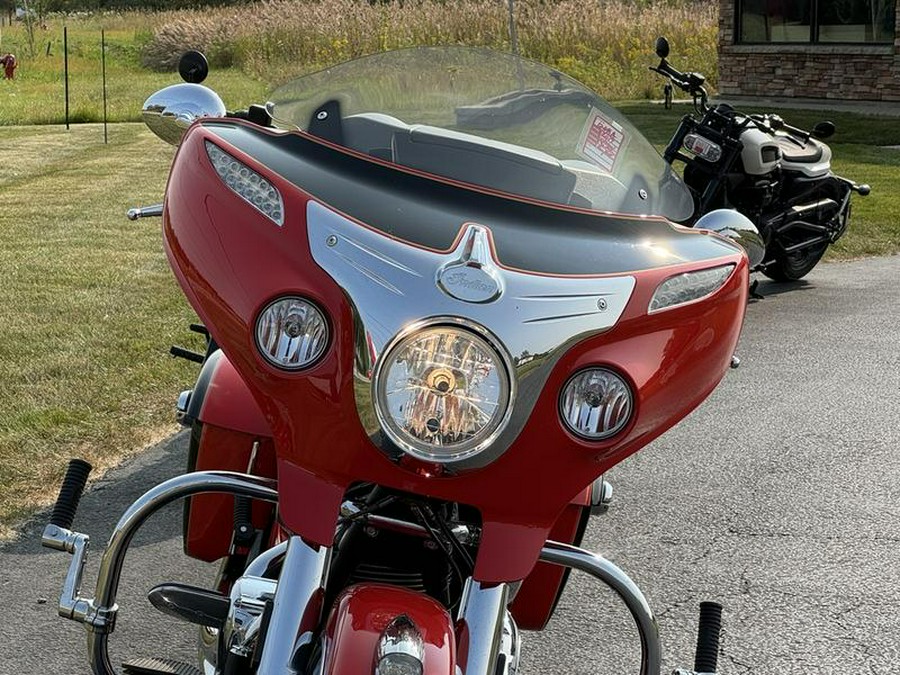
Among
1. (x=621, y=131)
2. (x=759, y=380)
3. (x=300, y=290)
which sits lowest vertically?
(x=759, y=380)

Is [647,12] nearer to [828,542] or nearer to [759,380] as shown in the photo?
[759,380]

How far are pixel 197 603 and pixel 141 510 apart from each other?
0.67 ft

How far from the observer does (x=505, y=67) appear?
9.20ft

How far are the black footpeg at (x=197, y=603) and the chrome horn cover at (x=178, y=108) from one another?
109 centimetres

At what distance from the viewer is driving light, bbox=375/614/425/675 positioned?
193cm

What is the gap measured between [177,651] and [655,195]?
1.77 m

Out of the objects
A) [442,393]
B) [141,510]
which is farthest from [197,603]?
[442,393]

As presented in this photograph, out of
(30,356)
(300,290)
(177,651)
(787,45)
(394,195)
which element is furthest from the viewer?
(787,45)

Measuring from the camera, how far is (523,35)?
94.0ft

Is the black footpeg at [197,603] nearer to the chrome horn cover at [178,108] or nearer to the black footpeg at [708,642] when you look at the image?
the black footpeg at [708,642]

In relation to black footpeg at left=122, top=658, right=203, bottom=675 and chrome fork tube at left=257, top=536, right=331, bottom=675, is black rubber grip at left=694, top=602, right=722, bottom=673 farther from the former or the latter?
black footpeg at left=122, top=658, right=203, bottom=675

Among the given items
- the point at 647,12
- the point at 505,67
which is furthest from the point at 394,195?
the point at 647,12

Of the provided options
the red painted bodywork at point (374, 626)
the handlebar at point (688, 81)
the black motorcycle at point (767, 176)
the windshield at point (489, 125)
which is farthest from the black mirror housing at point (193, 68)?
the handlebar at point (688, 81)

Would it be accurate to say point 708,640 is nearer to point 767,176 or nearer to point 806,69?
point 767,176
